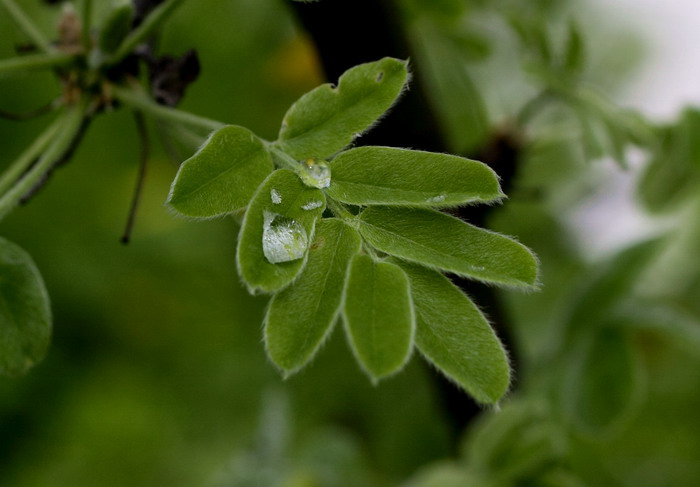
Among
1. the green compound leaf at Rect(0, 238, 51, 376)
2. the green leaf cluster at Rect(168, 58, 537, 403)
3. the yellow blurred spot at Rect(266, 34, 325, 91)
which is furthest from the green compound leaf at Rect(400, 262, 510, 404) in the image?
the yellow blurred spot at Rect(266, 34, 325, 91)

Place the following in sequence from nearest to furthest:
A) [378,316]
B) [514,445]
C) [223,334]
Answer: [378,316] < [514,445] < [223,334]

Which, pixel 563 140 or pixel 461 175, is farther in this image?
pixel 563 140

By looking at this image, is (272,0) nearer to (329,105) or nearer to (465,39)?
(465,39)

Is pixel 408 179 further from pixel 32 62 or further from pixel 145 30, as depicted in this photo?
pixel 32 62

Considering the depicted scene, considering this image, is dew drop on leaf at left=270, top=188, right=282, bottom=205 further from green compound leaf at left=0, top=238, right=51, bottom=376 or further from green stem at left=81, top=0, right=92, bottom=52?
green stem at left=81, top=0, right=92, bottom=52

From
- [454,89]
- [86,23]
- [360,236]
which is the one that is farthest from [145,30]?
[454,89]

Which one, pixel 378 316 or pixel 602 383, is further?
pixel 602 383

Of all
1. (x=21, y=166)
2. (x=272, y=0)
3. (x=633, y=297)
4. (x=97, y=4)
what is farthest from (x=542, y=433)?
(x=272, y=0)
